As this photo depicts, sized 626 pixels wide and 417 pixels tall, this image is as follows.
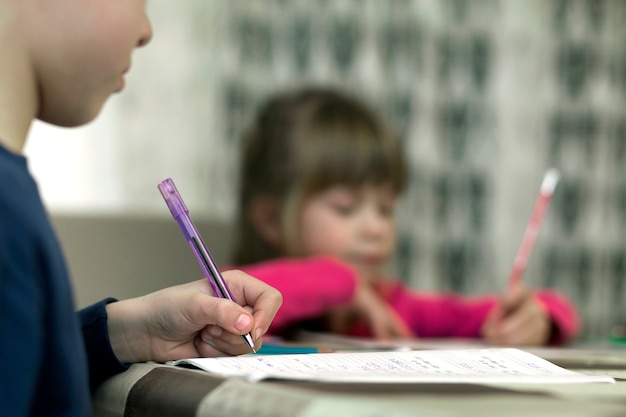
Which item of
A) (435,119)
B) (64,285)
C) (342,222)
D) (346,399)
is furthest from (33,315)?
(435,119)

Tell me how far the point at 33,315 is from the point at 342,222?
3.44ft

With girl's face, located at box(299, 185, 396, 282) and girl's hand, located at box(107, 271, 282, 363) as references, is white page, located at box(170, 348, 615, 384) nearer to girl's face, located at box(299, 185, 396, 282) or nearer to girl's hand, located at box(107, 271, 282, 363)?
girl's hand, located at box(107, 271, 282, 363)

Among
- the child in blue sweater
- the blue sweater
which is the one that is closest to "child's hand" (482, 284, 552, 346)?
the child in blue sweater

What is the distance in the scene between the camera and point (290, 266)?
1.26 metres

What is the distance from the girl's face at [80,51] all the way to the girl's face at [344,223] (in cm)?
85

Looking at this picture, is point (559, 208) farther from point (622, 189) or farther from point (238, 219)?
point (238, 219)

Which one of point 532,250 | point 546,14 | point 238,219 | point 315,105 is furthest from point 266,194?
Result: point 546,14

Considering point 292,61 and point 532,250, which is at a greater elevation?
point 292,61

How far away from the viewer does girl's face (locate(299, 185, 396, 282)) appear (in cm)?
147

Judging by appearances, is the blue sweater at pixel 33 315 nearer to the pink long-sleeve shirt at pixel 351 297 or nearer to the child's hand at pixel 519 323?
the pink long-sleeve shirt at pixel 351 297

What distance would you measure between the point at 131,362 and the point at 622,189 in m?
1.69

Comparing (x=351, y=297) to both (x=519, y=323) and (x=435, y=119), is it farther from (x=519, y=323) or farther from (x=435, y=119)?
(x=435, y=119)

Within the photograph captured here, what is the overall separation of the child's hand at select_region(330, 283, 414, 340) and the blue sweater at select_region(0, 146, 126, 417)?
0.89 metres

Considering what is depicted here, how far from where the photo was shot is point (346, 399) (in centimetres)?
39
